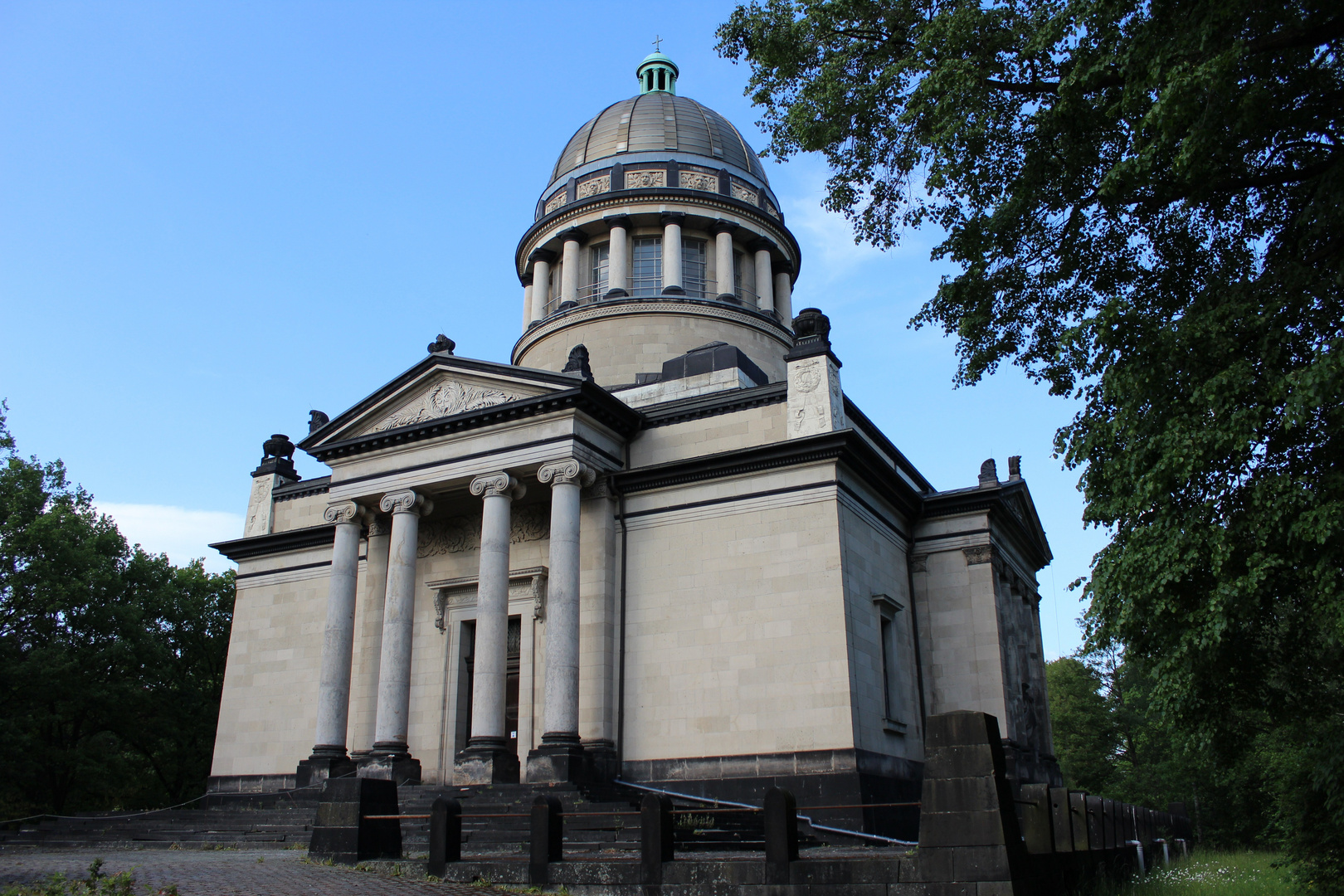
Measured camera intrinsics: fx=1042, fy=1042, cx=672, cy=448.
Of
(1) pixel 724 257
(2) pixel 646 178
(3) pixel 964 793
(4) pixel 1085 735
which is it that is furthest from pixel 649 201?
(4) pixel 1085 735

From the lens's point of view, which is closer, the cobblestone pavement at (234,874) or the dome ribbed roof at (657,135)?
the cobblestone pavement at (234,874)

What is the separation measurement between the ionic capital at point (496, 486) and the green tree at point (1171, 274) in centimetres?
1009

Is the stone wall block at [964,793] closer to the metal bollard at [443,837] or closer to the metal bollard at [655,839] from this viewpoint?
the metal bollard at [655,839]

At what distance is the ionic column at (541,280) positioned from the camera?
32.5 m

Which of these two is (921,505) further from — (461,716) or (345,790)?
(345,790)

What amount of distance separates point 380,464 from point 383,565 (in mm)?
2369

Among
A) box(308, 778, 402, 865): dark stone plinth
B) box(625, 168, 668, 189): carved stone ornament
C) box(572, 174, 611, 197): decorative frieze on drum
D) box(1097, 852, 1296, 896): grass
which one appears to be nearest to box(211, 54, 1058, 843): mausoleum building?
box(1097, 852, 1296, 896): grass

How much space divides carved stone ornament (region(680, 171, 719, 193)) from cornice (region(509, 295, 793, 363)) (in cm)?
421

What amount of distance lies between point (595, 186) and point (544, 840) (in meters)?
23.8

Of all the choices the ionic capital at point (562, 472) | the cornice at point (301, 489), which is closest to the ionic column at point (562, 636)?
the ionic capital at point (562, 472)

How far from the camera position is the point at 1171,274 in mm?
13727

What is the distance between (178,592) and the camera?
127 ft

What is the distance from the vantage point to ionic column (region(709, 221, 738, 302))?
30.8 metres

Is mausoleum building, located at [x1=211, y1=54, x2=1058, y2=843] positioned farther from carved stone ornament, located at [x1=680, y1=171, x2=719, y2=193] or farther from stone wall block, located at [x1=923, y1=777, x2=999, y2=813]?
stone wall block, located at [x1=923, y1=777, x2=999, y2=813]
